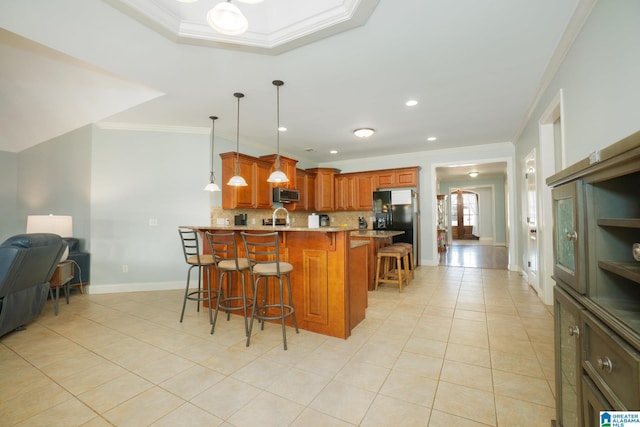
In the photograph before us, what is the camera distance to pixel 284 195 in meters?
5.66

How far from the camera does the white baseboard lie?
14.3 ft

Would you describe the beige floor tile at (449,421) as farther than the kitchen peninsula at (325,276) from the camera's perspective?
No

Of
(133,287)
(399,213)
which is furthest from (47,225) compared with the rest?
(399,213)

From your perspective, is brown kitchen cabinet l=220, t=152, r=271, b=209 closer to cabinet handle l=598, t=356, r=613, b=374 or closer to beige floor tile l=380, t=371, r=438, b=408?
beige floor tile l=380, t=371, r=438, b=408

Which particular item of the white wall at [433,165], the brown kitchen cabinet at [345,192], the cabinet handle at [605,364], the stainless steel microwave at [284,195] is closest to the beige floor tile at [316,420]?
the cabinet handle at [605,364]

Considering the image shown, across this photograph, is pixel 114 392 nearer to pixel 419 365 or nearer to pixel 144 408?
pixel 144 408

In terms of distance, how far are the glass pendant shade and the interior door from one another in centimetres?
410

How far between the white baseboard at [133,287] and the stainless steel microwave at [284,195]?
213 centimetres

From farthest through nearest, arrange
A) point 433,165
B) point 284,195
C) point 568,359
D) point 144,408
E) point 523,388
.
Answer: point 433,165 → point 284,195 → point 523,388 → point 144,408 → point 568,359

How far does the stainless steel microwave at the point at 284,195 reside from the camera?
218 inches

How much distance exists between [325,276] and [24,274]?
2874 mm

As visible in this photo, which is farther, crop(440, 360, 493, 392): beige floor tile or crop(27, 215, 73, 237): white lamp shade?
crop(27, 215, 73, 237): white lamp shade

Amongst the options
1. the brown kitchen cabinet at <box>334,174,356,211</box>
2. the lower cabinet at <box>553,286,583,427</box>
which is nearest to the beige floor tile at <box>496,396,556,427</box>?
the lower cabinet at <box>553,286,583,427</box>

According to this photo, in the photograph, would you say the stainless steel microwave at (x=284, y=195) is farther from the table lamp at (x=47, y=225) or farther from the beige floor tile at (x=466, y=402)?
the beige floor tile at (x=466, y=402)
